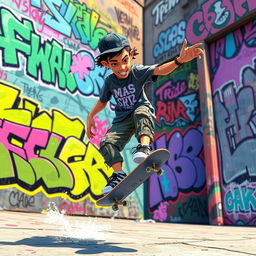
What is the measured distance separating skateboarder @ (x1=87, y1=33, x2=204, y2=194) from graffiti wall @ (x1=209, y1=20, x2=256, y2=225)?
21.9 feet

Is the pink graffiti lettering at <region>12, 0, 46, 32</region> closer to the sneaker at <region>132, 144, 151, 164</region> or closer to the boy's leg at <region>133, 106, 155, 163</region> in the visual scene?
the boy's leg at <region>133, 106, 155, 163</region>

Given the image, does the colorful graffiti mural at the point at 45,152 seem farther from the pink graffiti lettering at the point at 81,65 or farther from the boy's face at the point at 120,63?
the boy's face at the point at 120,63

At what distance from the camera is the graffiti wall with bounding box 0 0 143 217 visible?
7957 millimetres

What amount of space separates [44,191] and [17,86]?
3113 mm

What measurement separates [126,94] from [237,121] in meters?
7.04

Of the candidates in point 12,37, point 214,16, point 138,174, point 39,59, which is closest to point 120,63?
point 138,174

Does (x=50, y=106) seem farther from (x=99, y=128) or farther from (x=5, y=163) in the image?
(x=5, y=163)

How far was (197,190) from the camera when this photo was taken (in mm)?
10180

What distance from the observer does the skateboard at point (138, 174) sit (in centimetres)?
260

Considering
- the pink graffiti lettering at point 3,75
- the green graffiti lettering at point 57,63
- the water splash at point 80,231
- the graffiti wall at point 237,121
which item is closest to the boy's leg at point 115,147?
the water splash at point 80,231

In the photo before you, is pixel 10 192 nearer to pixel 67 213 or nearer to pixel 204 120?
pixel 67 213

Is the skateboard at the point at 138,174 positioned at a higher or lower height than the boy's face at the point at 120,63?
lower

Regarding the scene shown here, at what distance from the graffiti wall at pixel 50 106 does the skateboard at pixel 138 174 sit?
563 cm

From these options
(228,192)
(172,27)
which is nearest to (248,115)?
(228,192)
